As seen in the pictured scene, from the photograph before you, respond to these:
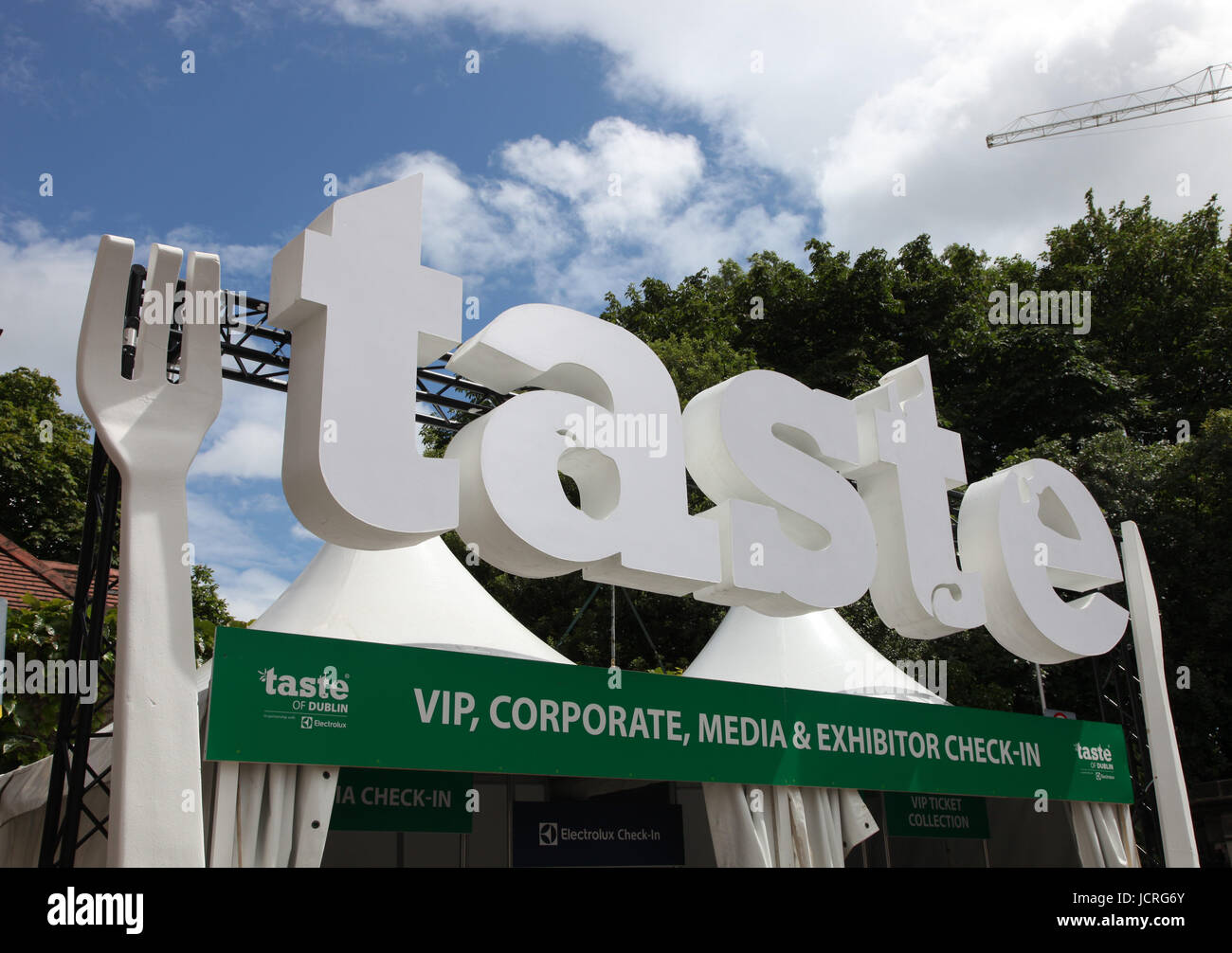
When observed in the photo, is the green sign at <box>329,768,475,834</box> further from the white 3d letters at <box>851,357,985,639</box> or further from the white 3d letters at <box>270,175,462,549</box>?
the white 3d letters at <box>851,357,985,639</box>

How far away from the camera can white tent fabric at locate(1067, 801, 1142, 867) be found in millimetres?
9867

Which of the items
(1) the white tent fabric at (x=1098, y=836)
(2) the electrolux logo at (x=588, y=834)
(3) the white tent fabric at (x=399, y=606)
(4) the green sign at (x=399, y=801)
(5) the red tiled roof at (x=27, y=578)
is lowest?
(1) the white tent fabric at (x=1098, y=836)

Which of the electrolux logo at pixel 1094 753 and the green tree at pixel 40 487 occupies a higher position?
the green tree at pixel 40 487

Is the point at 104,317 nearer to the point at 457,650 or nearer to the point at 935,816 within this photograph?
the point at 457,650

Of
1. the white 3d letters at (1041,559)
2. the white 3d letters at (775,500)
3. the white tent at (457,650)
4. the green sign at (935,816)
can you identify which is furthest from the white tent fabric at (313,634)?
the white 3d letters at (1041,559)

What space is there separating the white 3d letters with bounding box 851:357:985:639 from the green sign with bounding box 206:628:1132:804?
0.84m

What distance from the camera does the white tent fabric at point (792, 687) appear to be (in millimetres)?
7805

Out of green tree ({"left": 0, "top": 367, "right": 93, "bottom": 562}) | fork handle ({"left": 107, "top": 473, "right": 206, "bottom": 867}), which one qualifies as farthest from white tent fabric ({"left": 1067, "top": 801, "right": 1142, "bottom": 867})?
green tree ({"left": 0, "top": 367, "right": 93, "bottom": 562})

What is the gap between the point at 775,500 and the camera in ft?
28.1

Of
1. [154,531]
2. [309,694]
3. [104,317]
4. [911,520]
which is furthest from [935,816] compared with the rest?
[104,317]

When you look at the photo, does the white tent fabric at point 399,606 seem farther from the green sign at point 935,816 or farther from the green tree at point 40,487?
the green tree at point 40,487
